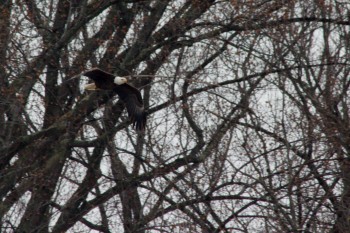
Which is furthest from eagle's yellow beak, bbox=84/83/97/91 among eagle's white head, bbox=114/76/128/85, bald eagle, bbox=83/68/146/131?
eagle's white head, bbox=114/76/128/85

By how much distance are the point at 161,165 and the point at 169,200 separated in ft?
2.09

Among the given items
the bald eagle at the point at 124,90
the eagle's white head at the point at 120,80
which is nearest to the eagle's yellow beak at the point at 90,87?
the bald eagle at the point at 124,90

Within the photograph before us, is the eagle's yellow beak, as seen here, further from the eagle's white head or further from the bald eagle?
the eagle's white head

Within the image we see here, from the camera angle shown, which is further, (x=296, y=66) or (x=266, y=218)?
(x=296, y=66)

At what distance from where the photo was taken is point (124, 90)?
12.9 meters

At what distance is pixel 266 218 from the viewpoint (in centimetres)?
1051

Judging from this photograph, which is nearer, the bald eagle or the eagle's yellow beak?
the bald eagle

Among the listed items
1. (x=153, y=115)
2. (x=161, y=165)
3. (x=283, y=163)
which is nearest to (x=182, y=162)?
(x=161, y=165)

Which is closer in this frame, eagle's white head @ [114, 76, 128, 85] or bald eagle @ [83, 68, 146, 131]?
eagle's white head @ [114, 76, 128, 85]

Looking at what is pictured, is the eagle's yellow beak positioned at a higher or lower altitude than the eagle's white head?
higher

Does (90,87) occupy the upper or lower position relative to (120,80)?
upper

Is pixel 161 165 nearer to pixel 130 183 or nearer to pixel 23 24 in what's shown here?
pixel 130 183

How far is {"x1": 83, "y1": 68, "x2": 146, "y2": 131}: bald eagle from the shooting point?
41.3 feet

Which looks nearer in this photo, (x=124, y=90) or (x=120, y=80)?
(x=120, y=80)
